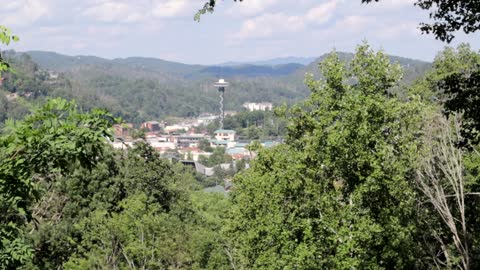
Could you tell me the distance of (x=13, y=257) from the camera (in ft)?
10.4

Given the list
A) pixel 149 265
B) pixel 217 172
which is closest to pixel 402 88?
pixel 149 265

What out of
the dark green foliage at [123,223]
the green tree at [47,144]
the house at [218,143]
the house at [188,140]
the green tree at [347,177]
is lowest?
the house at [188,140]

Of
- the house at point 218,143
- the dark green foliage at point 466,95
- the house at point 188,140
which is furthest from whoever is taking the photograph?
the house at point 188,140

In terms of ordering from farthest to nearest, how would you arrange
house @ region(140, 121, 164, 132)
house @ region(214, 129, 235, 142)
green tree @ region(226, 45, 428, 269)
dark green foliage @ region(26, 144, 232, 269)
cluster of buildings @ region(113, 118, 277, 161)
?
house @ region(140, 121, 164, 132)
house @ region(214, 129, 235, 142)
cluster of buildings @ region(113, 118, 277, 161)
dark green foliage @ region(26, 144, 232, 269)
green tree @ region(226, 45, 428, 269)

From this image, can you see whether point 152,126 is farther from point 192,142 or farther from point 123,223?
point 123,223

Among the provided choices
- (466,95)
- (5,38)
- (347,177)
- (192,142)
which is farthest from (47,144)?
(192,142)

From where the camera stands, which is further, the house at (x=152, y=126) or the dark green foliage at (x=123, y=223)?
the house at (x=152, y=126)

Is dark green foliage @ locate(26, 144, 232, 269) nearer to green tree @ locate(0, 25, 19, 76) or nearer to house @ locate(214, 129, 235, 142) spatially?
green tree @ locate(0, 25, 19, 76)

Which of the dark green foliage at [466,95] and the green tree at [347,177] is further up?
the dark green foliage at [466,95]

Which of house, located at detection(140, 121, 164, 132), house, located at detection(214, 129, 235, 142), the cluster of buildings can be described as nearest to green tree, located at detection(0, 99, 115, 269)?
the cluster of buildings

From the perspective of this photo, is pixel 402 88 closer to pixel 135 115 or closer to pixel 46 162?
pixel 46 162

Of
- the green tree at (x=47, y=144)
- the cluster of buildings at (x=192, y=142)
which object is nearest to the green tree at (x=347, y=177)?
the green tree at (x=47, y=144)

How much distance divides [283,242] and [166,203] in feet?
53.2

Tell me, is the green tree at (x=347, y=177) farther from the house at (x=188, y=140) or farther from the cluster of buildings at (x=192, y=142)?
the house at (x=188, y=140)
